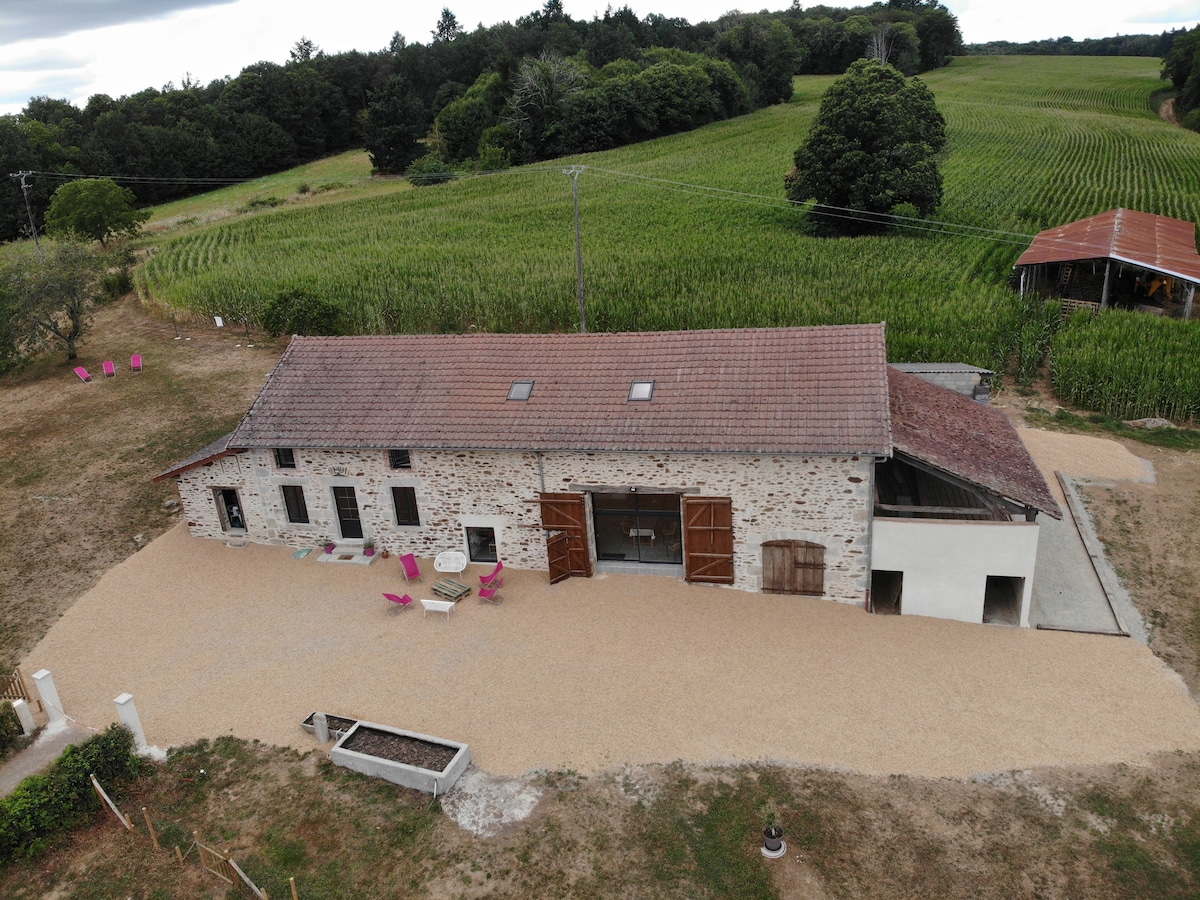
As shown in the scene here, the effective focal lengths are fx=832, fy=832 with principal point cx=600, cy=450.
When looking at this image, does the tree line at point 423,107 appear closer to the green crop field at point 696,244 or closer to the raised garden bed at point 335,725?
the green crop field at point 696,244

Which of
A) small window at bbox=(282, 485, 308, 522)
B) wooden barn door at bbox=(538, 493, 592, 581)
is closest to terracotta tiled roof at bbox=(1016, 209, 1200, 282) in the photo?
wooden barn door at bbox=(538, 493, 592, 581)

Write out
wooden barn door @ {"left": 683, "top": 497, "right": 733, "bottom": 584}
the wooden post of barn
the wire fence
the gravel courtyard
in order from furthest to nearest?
1. wooden barn door @ {"left": 683, "top": 497, "right": 733, "bottom": 584}
2. the gravel courtyard
3. the wooden post of barn
4. the wire fence

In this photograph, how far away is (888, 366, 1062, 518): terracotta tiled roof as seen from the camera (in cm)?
1358

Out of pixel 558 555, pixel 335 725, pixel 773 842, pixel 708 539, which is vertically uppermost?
pixel 708 539

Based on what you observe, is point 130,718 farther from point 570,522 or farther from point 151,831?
point 570,522

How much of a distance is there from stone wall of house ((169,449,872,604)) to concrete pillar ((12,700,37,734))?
19.7 feet

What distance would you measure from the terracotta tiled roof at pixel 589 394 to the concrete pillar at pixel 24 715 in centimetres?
592

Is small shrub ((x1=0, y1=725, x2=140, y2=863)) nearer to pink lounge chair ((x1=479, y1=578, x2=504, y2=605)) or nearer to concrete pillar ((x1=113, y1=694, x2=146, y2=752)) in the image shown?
concrete pillar ((x1=113, y1=694, x2=146, y2=752))

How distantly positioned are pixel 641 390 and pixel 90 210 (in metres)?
45.0

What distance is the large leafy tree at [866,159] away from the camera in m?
38.1

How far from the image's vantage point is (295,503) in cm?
1741

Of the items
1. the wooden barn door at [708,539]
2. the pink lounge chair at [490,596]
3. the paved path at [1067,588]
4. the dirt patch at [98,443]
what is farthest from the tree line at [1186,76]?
the pink lounge chair at [490,596]

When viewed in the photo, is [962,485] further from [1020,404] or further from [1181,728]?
[1020,404]

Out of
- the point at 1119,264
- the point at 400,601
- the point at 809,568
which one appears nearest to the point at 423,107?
the point at 1119,264
